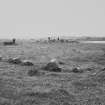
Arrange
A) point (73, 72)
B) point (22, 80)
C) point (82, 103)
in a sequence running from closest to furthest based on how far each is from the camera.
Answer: point (82, 103)
point (22, 80)
point (73, 72)

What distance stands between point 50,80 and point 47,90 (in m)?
3.11

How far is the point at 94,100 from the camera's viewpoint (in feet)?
36.8

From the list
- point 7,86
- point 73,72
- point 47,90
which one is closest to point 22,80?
point 7,86

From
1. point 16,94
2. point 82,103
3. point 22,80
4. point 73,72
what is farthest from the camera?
point 73,72

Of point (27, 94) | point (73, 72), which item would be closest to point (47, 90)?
point (27, 94)

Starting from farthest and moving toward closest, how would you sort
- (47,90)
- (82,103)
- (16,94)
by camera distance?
(47,90), (16,94), (82,103)

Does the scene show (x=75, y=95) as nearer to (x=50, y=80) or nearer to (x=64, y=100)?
(x=64, y=100)

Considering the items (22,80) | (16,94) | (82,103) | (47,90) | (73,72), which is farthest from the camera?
(73,72)

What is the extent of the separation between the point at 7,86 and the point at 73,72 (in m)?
8.44

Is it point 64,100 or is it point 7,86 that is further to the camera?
point 7,86

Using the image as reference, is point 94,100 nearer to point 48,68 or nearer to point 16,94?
point 16,94

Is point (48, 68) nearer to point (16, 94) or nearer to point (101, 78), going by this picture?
point (101, 78)

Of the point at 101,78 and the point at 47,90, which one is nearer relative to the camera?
the point at 47,90

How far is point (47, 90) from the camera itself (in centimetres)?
1287
